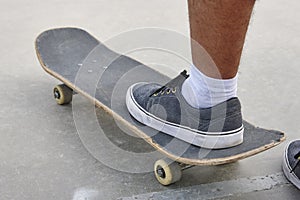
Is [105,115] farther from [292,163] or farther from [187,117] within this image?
[292,163]

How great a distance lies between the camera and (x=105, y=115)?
75.4 inches

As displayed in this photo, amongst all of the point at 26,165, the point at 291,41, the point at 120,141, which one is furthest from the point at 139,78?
the point at 291,41

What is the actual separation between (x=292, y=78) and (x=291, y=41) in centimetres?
43

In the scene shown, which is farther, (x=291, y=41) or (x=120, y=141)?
(x=291, y=41)

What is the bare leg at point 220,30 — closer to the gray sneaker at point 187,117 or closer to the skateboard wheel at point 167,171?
the gray sneaker at point 187,117

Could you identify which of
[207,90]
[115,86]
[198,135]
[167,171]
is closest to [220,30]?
[207,90]

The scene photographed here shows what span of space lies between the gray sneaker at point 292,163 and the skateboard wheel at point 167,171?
347mm

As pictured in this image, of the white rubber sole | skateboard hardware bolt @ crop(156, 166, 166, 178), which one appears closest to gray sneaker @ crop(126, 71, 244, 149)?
the white rubber sole

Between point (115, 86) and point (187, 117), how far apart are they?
1.51ft

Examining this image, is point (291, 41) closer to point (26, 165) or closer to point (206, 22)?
point (206, 22)

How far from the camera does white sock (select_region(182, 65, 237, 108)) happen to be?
1479 millimetres

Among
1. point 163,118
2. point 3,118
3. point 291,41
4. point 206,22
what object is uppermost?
point 206,22

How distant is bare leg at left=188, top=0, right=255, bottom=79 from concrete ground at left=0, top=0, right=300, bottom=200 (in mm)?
369

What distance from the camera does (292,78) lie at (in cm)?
221
